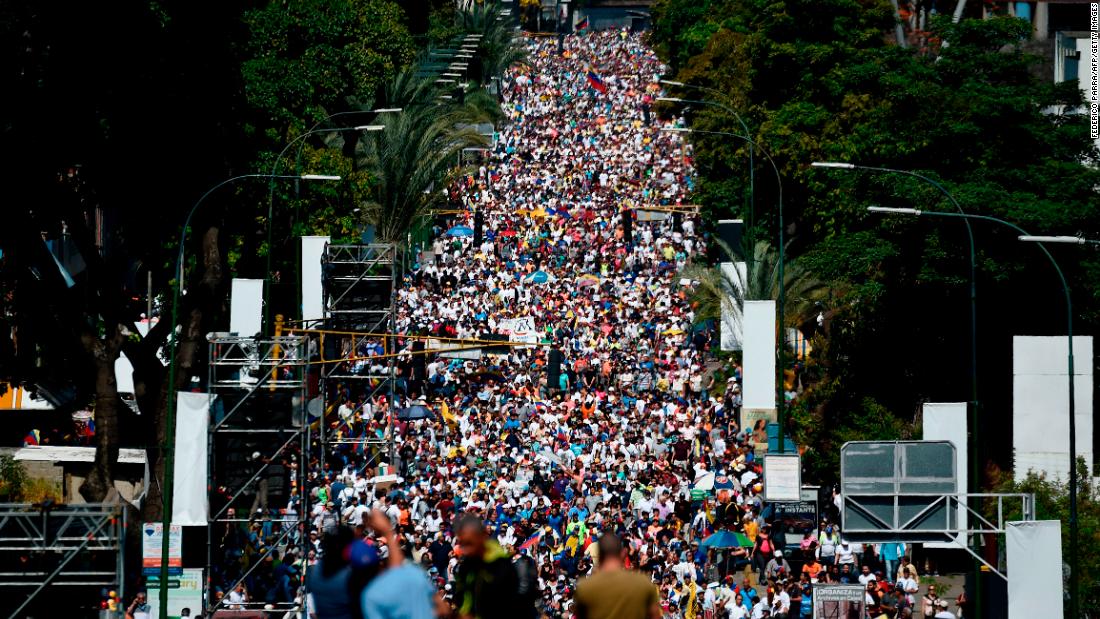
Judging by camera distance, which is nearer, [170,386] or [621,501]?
[170,386]

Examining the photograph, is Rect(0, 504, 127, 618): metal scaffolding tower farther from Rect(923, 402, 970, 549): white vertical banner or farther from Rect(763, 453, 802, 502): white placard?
Rect(923, 402, 970, 549): white vertical banner

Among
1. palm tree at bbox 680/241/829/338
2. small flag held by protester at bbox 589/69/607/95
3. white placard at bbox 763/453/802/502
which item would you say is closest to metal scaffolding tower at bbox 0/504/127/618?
white placard at bbox 763/453/802/502

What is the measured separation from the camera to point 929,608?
31.8 m

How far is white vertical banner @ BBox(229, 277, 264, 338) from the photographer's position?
41.3 m

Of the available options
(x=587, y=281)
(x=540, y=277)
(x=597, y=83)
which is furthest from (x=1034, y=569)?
(x=597, y=83)

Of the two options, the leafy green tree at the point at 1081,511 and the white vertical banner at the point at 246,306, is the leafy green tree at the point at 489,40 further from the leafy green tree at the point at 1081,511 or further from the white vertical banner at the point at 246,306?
the leafy green tree at the point at 1081,511

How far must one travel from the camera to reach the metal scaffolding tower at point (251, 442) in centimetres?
3234

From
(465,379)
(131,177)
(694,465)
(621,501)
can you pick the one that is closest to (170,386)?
(131,177)

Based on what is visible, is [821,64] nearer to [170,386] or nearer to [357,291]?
[357,291]

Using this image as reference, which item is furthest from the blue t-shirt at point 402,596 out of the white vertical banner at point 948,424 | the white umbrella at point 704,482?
the white umbrella at point 704,482

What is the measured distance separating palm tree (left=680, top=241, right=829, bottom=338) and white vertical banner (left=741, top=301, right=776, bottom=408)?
10449mm

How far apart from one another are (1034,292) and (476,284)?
72.7 feet

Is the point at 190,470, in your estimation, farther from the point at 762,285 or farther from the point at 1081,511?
the point at 762,285

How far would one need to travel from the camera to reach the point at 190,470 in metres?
31.7
